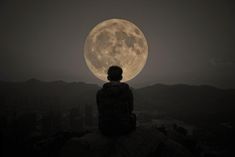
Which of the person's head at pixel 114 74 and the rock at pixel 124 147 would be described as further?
the person's head at pixel 114 74

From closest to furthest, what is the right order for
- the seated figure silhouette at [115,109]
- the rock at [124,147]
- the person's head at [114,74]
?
the rock at [124,147], the seated figure silhouette at [115,109], the person's head at [114,74]

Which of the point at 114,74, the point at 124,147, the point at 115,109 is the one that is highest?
the point at 114,74

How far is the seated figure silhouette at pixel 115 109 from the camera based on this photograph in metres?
12.5

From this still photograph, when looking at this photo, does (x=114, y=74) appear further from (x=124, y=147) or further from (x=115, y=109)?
(x=124, y=147)

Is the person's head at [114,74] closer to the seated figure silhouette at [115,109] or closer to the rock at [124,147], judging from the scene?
the seated figure silhouette at [115,109]

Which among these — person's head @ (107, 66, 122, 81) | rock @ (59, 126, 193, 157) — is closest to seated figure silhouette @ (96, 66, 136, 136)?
rock @ (59, 126, 193, 157)

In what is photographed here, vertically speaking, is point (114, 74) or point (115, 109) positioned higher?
point (114, 74)

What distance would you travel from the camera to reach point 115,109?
500 inches

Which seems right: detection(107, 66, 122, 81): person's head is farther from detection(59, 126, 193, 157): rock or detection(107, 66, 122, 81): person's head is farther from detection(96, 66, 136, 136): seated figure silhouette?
detection(59, 126, 193, 157): rock

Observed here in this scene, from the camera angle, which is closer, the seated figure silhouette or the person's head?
the seated figure silhouette

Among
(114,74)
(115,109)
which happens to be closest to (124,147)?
(115,109)

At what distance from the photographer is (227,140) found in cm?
11569

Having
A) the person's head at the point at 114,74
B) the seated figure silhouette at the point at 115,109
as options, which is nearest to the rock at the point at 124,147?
the seated figure silhouette at the point at 115,109

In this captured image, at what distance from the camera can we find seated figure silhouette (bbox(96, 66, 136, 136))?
1253 cm
